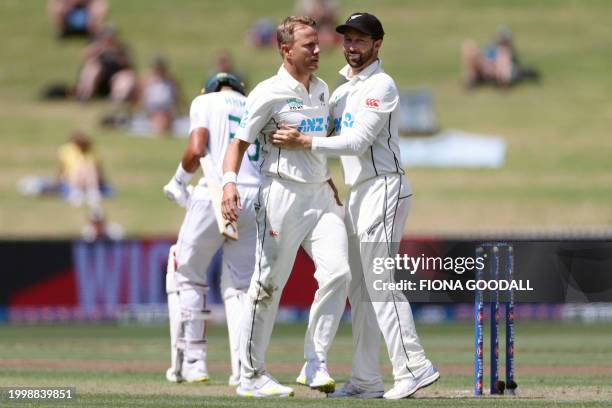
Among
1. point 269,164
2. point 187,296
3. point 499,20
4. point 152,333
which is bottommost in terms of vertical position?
point 152,333

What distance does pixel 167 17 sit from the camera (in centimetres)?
3722

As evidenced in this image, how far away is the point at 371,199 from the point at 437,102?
23216 mm

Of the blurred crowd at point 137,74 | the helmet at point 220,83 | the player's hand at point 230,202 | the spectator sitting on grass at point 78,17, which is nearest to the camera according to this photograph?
the player's hand at point 230,202

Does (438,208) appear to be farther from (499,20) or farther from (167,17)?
(167,17)

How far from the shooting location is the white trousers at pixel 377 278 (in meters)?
9.19

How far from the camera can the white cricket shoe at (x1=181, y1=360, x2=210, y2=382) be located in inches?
439

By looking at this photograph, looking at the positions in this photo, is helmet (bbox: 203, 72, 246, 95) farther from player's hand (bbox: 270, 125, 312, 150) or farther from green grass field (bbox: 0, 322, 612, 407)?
green grass field (bbox: 0, 322, 612, 407)

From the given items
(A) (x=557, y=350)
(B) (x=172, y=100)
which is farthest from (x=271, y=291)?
(B) (x=172, y=100)

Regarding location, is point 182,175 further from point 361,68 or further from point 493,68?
Result: point 493,68

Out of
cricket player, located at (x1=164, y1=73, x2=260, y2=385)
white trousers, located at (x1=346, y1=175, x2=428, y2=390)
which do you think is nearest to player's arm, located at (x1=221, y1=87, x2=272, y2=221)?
white trousers, located at (x1=346, y1=175, x2=428, y2=390)

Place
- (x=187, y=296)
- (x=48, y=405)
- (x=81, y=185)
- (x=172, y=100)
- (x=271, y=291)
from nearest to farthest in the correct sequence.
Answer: (x=48, y=405), (x=271, y=291), (x=187, y=296), (x=81, y=185), (x=172, y=100)

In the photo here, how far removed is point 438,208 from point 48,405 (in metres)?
19.5

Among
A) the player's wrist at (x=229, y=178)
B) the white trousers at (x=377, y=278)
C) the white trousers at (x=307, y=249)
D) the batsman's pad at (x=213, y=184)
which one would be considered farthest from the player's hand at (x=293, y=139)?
the batsman's pad at (x=213, y=184)

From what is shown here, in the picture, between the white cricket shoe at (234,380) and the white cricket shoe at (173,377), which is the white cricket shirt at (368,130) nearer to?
the white cricket shoe at (234,380)
